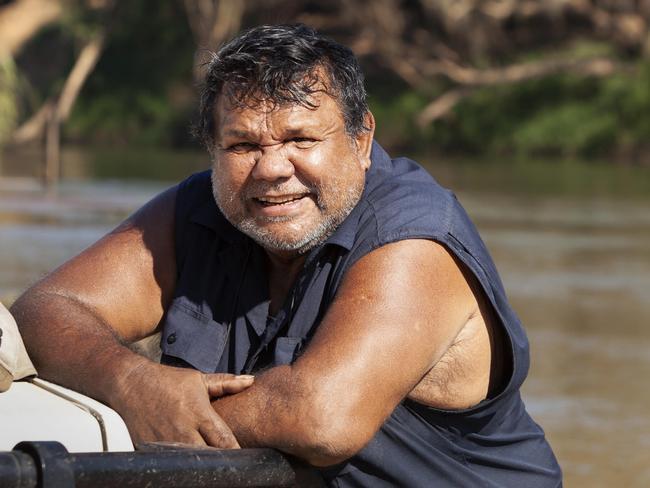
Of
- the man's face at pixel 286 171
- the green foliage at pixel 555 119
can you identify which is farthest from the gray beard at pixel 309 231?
the green foliage at pixel 555 119

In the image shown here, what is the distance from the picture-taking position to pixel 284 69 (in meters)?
2.94

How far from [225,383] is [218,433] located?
0.11m

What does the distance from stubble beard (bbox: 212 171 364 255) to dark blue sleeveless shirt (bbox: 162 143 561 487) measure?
0.07 ft

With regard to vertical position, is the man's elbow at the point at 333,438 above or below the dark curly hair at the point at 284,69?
below

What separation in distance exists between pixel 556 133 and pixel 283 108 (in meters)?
24.7

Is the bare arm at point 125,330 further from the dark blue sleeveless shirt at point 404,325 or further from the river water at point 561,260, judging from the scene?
the river water at point 561,260

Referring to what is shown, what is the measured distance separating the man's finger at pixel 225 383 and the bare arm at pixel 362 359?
0.02 metres

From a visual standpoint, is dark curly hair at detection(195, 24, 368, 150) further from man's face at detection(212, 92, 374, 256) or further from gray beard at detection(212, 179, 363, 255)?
gray beard at detection(212, 179, 363, 255)

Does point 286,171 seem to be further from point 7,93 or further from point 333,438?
point 7,93

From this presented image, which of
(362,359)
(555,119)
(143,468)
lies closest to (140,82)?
(555,119)

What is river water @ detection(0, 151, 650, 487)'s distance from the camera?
21.9 feet

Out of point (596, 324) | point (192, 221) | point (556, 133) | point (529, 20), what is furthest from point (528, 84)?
point (192, 221)

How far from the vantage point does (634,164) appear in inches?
993

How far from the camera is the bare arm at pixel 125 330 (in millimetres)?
2811
